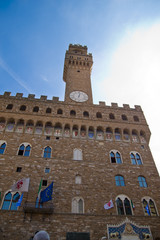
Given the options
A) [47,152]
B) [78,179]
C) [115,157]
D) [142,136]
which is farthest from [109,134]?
[47,152]

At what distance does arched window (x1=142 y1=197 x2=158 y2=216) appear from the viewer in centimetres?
1528

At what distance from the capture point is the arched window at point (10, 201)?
46.6 feet

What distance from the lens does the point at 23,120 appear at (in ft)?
64.2

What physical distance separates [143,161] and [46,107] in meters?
11.3

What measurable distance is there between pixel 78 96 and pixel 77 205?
41.5 ft

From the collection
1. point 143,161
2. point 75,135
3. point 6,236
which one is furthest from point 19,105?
point 143,161

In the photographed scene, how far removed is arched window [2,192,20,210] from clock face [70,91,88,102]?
12255 millimetres

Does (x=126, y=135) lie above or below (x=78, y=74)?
below

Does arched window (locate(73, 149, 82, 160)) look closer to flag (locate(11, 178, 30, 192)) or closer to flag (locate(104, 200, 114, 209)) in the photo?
flag (locate(104, 200, 114, 209))

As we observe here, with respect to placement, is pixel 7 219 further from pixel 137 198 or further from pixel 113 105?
pixel 113 105

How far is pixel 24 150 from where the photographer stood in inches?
695

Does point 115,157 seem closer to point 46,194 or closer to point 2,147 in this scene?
point 46,194

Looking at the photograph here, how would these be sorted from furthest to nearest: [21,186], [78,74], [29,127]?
[78,74]
[29,127]
[21,186]

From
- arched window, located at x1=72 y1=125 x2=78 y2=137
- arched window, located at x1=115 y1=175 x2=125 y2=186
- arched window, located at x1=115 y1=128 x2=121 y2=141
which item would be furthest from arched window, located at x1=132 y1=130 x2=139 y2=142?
arched window, located at x1=72 y1=125 x2=78 y2=137
